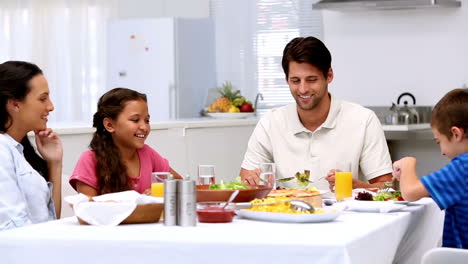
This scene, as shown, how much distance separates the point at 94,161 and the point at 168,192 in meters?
0.79

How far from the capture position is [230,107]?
6609 mm

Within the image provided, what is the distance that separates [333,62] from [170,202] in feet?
15.9

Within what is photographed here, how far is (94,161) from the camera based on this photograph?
9.11 feet

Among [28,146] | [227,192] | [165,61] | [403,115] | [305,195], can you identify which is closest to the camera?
[227,192]

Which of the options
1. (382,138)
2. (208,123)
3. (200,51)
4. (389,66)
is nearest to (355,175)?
(382,138)

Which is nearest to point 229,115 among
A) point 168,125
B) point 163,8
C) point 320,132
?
point 163,8

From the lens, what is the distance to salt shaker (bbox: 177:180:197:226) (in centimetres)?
203

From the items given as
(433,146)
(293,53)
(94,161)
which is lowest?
(433,146)

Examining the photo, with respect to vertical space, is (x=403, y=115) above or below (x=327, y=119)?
below

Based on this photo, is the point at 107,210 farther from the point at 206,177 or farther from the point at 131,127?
the point at 131,127

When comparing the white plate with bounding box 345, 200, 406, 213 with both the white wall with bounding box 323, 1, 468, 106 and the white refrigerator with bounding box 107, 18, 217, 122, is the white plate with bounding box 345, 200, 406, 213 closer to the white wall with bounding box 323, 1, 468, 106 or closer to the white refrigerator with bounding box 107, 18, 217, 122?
the white wall with bounding box 323, 1, 468, 106

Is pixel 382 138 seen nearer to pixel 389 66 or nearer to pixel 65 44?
pixel 389 66

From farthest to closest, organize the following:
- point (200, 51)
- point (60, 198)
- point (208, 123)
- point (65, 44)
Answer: point (65, 44), point (200, 51), point (208, 123), point (60, 198)

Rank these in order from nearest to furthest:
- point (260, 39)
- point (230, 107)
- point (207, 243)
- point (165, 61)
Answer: point (207, 243)
point (230, 107)
point (165, 61)
point (260, 39)
